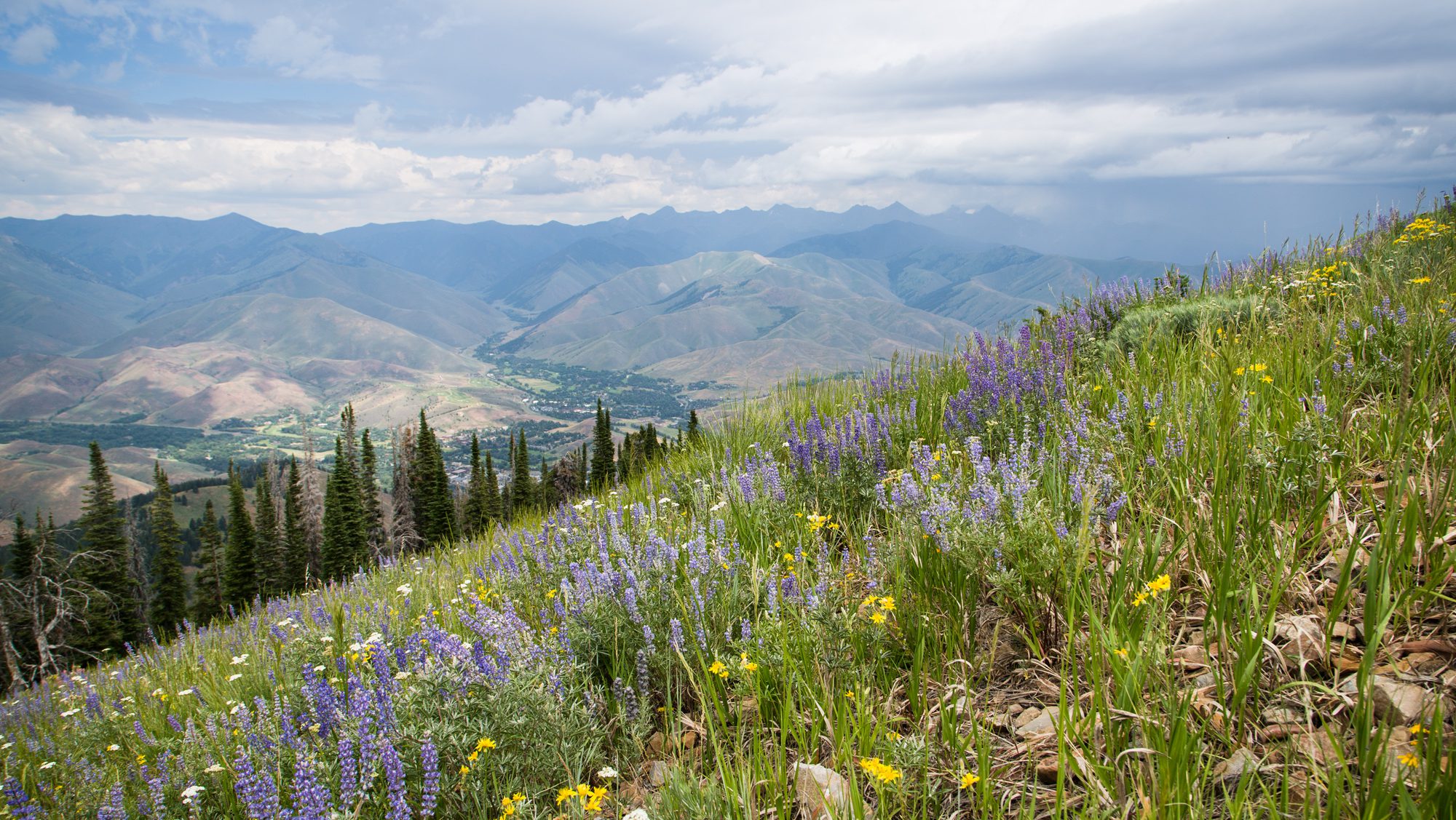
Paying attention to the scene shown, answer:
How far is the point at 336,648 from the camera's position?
16.4 feet

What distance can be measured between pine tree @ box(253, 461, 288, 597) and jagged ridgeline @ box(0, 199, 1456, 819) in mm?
55089

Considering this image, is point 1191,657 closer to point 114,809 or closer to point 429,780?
point 429,780

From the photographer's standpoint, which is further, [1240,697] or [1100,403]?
[1100,403]

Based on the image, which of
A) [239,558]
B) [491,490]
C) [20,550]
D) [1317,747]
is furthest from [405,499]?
[1317,747]

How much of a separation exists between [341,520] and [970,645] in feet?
182

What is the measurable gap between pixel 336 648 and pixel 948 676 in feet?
13.6

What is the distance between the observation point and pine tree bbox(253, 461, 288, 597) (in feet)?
175

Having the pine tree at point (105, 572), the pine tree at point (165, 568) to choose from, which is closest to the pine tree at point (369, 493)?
the pine tree at point (165, 568)

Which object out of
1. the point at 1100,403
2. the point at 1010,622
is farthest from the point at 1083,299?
the point at 1010,622

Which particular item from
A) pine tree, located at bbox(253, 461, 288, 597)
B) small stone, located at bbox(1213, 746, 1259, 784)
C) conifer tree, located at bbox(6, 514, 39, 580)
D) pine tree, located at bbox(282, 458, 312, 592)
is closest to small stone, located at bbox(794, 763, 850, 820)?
small stone, located at bbox(1213, 746, 1259, 784)

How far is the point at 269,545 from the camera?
5822 centimetres

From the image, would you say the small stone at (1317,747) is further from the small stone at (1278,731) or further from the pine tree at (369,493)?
the pine tree at (369,493)

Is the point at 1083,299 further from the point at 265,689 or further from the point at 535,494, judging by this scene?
the point at 535,494

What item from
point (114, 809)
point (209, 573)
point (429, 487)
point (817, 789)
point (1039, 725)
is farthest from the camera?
point (209, 573)
